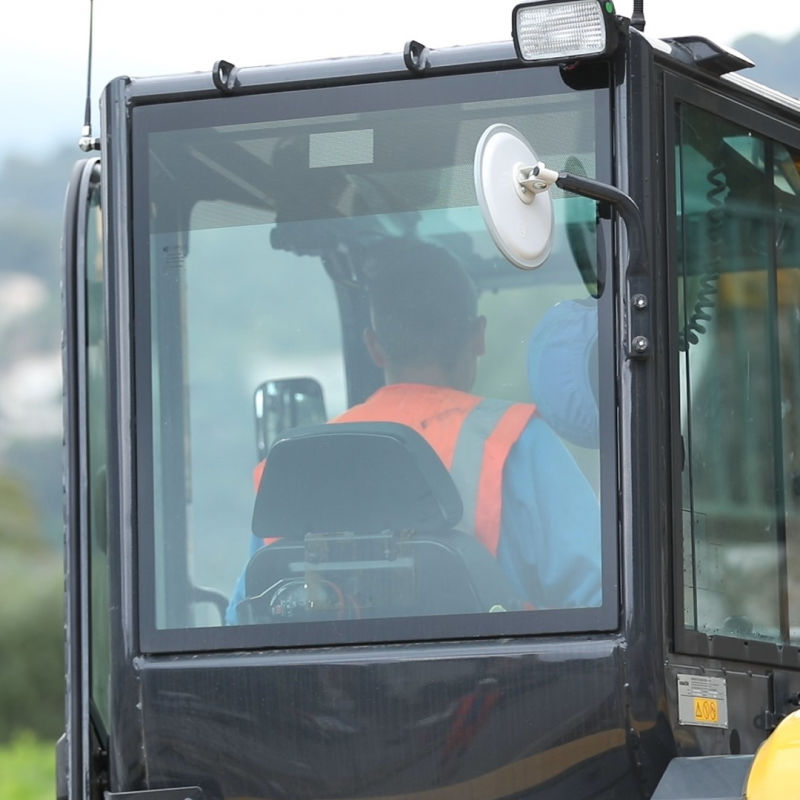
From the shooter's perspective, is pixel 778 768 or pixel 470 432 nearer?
pixel 778 768

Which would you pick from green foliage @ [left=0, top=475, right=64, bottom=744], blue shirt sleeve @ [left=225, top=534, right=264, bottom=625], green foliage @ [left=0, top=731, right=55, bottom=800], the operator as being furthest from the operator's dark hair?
green foliage @ [left=0, top=475, right=64, bottom=744]

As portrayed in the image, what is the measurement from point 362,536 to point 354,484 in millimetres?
96

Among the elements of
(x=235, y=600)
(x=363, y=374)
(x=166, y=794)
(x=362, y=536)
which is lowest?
(x=166, y=794)

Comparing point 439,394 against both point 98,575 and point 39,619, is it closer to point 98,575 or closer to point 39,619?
point 98,575

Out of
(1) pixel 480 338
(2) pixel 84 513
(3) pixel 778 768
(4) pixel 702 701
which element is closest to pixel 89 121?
(2) pixel 84 513

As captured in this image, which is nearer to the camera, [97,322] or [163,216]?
[163,216]

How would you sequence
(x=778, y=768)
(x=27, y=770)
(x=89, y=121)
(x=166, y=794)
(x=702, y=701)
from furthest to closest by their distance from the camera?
1. (x=27, y=770)
2. (x=89, y=121)
3. (x=166, y=794)
4. (x=702, y=701)
5. (x=778, y=768)

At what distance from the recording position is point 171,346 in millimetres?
2824

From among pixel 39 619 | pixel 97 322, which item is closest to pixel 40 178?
pixel 39 619

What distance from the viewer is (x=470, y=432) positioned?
8.98 ft

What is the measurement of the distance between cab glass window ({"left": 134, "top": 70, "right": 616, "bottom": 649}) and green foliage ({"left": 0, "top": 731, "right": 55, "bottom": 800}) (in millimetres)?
9956

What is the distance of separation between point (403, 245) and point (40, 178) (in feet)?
145

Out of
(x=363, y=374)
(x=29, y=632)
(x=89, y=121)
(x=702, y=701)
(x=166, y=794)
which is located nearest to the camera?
(x=702, y=701)

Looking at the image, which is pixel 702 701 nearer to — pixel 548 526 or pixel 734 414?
pixel 548 526
